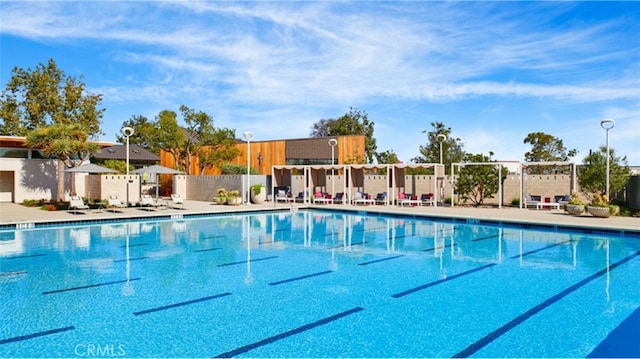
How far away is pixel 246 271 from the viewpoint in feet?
26.6

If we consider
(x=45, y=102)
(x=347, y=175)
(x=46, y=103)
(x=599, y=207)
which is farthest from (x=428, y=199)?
(x=45, y=102)

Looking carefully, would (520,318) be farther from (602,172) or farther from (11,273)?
(602,172)

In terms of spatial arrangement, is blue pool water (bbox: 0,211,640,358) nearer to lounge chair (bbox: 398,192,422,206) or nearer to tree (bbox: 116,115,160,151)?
lounge chair (bbox: 398,192,422,206)

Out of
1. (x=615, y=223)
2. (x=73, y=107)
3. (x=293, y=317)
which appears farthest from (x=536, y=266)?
(x=73, y=107)

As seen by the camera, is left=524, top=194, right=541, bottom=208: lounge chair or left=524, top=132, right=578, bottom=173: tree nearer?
left=524, top=194, right=541, bottom=208: lounge chair

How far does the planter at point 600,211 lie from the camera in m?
15.3

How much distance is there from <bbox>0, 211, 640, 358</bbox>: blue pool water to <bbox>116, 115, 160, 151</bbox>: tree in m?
21.2

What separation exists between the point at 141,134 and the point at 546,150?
37020 mm

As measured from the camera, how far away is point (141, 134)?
41.2 m

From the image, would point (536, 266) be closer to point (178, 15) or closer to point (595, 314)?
point (595, 314)

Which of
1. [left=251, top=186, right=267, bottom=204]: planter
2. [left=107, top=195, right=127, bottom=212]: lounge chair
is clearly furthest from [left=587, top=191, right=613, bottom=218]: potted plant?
[left=107, top=195, right=127, bottom=212]: lounge chair

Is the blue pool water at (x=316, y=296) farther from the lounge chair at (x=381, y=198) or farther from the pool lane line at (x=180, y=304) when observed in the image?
the lounge chair at (x=381, y=198)

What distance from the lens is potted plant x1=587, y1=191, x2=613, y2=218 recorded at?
15.3 m

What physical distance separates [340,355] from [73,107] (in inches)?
1053
